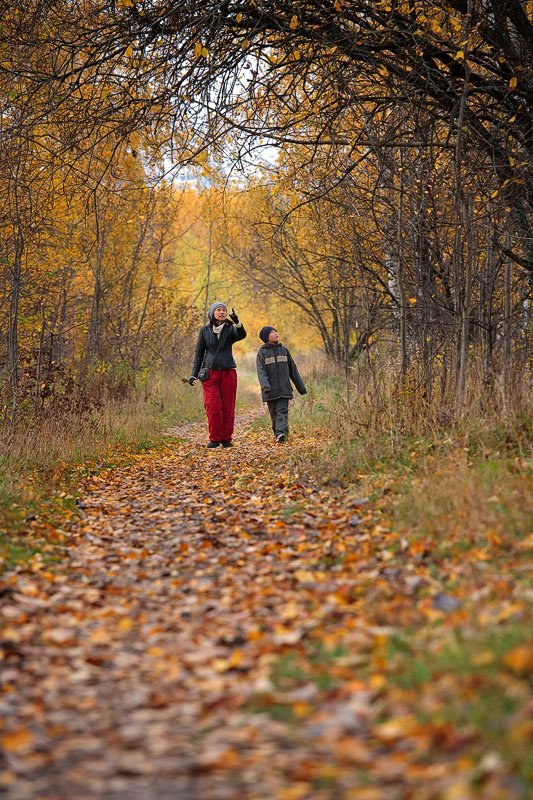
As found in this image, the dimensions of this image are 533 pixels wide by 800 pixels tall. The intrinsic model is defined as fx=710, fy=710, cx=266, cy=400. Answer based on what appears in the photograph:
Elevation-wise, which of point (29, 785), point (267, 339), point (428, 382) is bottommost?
point (29, 785)

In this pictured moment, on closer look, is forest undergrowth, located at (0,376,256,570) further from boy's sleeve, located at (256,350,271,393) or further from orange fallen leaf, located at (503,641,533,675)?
orange fallen leaf, located at (503,641,533,675)

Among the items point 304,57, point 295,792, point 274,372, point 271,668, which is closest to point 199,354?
point 274,372

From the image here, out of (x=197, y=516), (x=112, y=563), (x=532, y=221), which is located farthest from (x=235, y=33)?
(x=112, y=563)

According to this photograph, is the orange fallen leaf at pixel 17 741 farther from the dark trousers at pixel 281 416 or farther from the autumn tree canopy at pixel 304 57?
the dark trousers at pixel 281 416

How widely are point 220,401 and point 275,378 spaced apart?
1.06m

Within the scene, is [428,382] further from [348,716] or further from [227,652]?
[348,716]

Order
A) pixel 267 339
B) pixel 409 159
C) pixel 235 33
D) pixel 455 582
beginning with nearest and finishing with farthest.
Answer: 1. pixel 455 582
2. pixel 235 33
3. pixel 409 159
4. pixel 267 339

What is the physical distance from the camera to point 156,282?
1727 cm

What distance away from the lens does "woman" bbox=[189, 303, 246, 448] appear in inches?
458

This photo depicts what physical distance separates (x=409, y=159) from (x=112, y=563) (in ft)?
20.9

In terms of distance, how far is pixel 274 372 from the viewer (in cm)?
1208

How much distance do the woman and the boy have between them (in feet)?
1.82

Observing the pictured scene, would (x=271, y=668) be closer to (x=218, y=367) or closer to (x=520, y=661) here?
(x=520, y=661)

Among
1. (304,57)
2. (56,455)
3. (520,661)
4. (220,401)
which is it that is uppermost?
(304,57)
